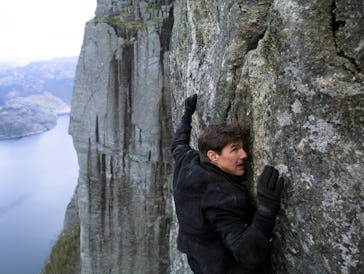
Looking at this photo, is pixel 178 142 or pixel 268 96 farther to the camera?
pixel 178 142

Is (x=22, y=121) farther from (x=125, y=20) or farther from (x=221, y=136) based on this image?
(x=221, y=136)

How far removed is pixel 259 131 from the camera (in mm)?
3752

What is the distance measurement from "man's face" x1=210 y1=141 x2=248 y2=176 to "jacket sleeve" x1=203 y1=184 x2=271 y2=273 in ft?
1.09

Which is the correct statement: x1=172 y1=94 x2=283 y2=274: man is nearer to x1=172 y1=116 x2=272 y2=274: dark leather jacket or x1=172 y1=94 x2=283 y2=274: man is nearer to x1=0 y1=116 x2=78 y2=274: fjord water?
x1=172 y1=116 x2=272 y2=274: dark leather jacket

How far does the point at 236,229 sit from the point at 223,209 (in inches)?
9.2

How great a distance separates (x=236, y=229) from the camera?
326cm

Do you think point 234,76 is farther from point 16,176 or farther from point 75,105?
point 16,176

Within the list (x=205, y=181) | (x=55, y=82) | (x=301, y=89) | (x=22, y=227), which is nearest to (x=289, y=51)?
(x=301, y=89)

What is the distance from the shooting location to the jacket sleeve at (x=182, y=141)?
4.53m

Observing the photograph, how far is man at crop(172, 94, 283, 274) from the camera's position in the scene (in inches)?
126

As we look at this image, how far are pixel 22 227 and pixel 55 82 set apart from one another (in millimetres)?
123902

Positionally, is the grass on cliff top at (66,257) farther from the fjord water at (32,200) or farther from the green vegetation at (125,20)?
the fjord water at (32,200)

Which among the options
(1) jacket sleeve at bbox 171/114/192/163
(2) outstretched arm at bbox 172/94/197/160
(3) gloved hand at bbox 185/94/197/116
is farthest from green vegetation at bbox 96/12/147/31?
(1) jacket sleeve at bbox 171/114/192/163

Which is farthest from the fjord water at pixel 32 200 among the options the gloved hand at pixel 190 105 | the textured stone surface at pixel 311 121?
the textured stone surface at pixel 311 121
